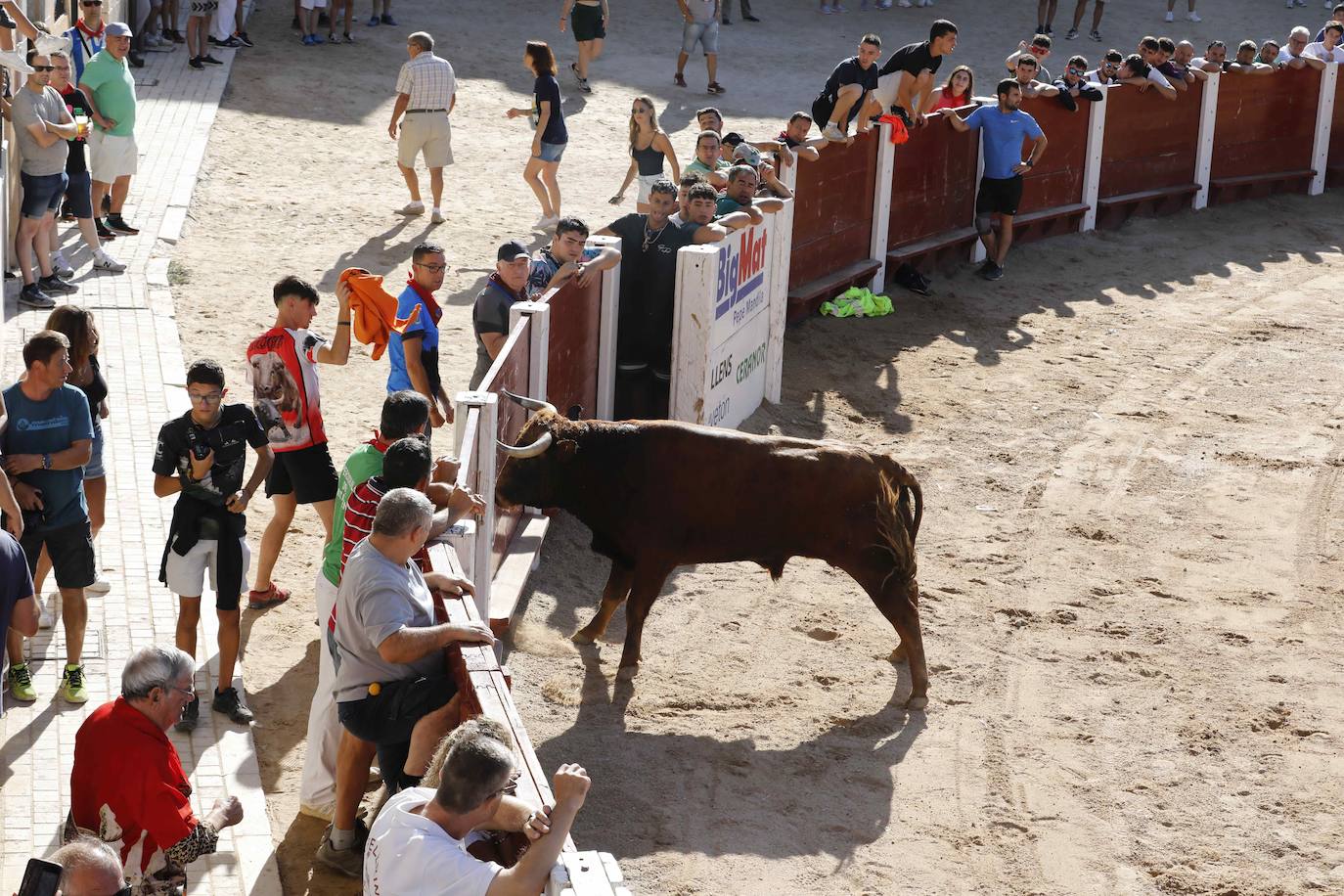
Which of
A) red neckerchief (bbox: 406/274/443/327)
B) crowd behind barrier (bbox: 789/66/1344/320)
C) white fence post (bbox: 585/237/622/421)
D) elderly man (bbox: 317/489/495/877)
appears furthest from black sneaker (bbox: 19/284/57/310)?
elderly man (bbox: 317/489/495/877)

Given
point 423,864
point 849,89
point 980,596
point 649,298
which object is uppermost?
point 849,89

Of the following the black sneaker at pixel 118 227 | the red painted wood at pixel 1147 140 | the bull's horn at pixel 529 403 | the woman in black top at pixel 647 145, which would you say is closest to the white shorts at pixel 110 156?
the black sneaker at pixel 118 227

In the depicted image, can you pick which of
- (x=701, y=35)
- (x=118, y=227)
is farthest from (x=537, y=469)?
(x=701, y=35)

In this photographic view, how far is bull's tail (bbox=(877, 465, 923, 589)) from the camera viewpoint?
7.75 metres

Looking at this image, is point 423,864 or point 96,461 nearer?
point 423,864

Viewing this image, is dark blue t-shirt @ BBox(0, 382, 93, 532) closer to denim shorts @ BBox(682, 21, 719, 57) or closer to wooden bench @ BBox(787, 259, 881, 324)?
wooden bench @ BBox(787, 259, 881, 324)

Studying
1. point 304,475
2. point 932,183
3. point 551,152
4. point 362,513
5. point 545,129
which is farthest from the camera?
point 932,183

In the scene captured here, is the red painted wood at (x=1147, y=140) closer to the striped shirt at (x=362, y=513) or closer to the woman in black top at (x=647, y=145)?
the woman in black top at (x=647, y=145)

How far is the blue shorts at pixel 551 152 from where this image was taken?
583 inches

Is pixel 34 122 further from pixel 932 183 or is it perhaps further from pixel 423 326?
pixel 932 183

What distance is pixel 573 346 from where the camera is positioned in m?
9.52

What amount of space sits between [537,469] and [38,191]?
18.2 ft

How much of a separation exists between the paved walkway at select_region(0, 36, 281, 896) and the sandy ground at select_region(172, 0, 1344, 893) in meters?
0.19

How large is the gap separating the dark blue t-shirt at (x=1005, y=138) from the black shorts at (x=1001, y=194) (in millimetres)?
47
